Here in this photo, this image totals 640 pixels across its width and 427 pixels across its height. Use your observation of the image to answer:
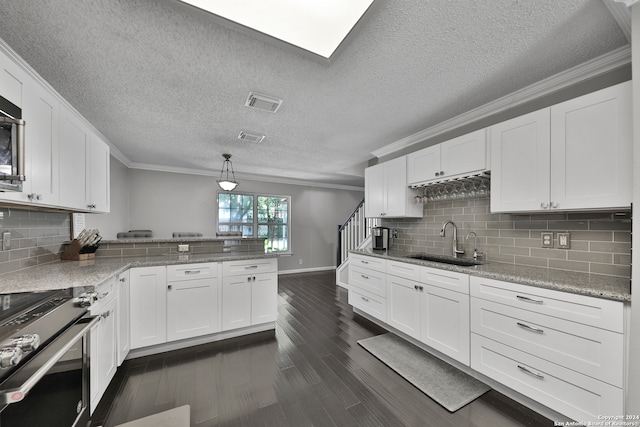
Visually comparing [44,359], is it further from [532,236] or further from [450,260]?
[532,236]

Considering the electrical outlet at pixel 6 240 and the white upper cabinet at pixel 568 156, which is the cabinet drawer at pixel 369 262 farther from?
the electrical outlet at pixel 6 240

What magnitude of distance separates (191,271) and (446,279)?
2554 mm

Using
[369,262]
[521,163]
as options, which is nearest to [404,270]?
[369,262]

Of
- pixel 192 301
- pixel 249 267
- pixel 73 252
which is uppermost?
pixel 73 252

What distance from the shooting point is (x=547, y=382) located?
1.61m

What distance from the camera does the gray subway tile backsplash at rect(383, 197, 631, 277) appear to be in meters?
1.79

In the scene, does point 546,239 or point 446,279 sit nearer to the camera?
point 546,239

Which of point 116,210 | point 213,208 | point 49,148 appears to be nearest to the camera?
point 49,148

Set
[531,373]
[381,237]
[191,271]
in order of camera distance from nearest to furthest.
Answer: [531,373]
[191,271]
[381,237]

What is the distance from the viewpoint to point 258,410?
5.77ft

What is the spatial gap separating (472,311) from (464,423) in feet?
2.51

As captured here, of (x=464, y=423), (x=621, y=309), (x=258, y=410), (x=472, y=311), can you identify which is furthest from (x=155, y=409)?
(x=621, y=309)

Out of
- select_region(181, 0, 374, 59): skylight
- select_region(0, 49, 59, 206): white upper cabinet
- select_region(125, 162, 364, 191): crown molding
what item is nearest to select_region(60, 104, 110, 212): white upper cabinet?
select_region(0, 49, 59, 206): white upper cabinet

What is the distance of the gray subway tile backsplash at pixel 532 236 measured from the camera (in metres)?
1.79
